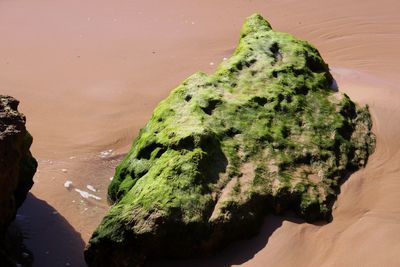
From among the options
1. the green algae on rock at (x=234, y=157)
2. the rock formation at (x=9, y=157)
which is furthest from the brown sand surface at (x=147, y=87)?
the rock formation at (x=9, y=157)

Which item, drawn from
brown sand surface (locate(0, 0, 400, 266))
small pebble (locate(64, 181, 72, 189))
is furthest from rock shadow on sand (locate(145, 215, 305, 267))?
small pebble (locate(64, 181, 72, 189))

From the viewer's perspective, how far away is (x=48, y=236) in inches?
221

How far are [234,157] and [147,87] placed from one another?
3.45m

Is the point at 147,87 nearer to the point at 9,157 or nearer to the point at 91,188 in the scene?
the point at 91,188

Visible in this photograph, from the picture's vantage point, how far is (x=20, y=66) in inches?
368

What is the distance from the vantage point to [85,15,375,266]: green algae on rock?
477cm

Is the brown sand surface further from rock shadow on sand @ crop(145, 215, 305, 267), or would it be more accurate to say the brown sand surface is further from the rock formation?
the rock formation

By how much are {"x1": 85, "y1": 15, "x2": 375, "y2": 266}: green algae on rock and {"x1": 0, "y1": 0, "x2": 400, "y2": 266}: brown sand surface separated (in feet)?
0.68

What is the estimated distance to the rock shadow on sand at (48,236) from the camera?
5.32 meters

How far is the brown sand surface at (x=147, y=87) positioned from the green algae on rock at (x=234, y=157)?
0.68 ft

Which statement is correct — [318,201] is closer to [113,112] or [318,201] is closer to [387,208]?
[387,208]

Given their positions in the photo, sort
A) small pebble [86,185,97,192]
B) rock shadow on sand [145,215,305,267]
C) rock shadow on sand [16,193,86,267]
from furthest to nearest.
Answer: small pebble [86,185,97,192], rock shadow on sand [16,193,86,267], rock shadow on sand [145,215,305,267]

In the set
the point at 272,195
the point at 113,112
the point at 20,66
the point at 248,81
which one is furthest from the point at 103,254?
the point at 20,66

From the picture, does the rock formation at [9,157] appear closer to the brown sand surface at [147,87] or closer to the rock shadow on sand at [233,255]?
the brown sand surface at [147,87]
